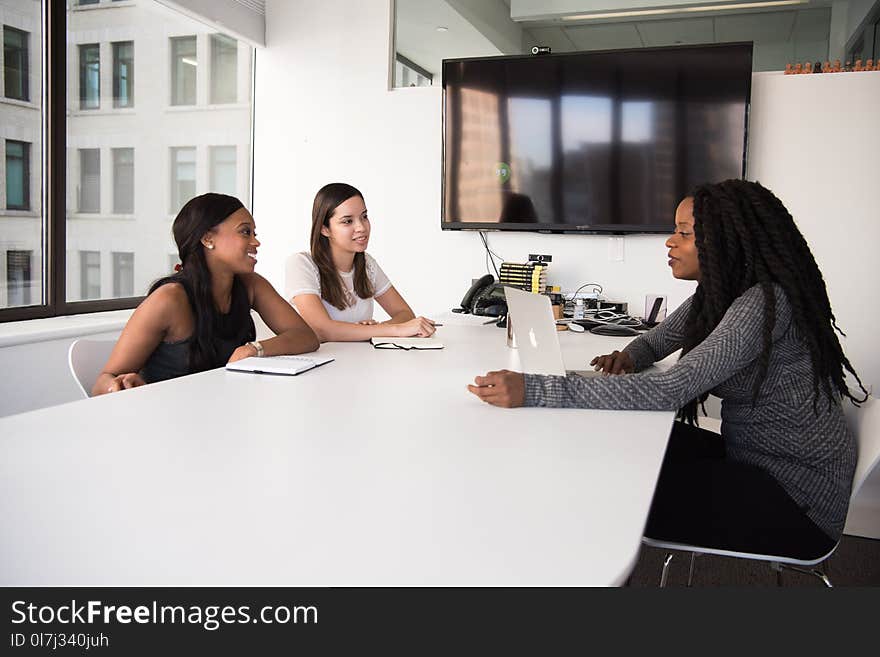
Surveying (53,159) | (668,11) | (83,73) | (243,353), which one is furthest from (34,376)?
(668,11)

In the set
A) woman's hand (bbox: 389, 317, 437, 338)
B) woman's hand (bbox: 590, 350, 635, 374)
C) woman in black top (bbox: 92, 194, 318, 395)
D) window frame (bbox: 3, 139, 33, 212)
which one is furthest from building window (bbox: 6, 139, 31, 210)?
woman's hand (bbox: 590, 350, 635, 374)

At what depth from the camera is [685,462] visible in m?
1.79

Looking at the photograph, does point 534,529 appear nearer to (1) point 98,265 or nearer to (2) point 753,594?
(2) point 753,594

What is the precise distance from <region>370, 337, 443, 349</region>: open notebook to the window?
2.63m

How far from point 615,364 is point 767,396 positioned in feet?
1.84

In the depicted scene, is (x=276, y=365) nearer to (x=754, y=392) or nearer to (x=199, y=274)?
(x=199, y=274)

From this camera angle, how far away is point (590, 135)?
4188 millimetres

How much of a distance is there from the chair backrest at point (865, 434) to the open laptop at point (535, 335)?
26.4 inches

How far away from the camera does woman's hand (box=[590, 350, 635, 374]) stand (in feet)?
7.25

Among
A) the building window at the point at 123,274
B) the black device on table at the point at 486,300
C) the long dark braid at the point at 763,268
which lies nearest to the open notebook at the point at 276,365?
the long dark braid at the point at 763,268

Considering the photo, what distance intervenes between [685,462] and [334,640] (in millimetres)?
1214

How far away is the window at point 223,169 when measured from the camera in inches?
192

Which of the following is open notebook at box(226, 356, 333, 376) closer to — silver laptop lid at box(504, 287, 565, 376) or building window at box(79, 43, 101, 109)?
silver laptop lid at box(504, 287, 565, 376)

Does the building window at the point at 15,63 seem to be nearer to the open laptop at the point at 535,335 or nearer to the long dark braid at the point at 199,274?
the long dark braid at the point at 199,274
